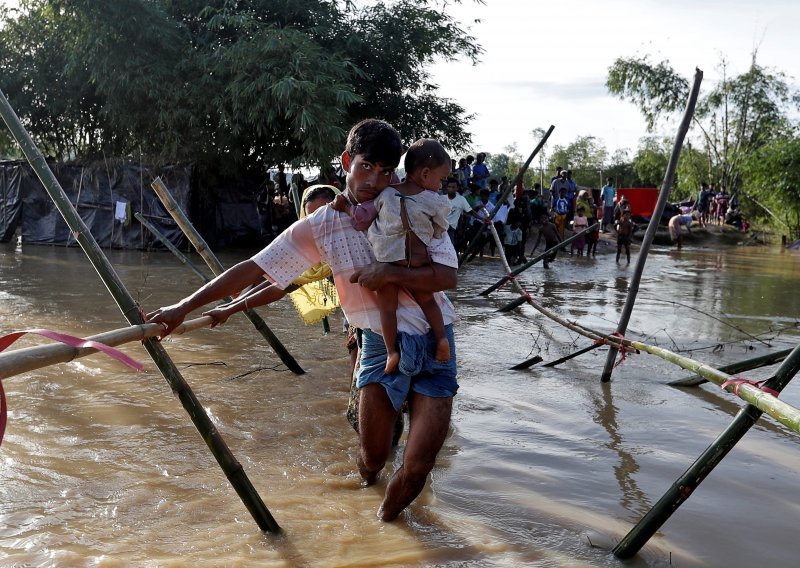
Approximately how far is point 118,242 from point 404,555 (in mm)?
14415

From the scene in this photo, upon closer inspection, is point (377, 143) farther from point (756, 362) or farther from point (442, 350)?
point (756, 362)

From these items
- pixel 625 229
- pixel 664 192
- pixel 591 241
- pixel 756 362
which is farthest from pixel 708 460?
pixel 591 241

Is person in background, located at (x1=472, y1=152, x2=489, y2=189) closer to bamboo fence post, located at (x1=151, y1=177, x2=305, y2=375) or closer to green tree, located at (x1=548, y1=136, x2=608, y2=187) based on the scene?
bamboo fence post, located at (x1=151, y1=177, x2=305, y2=375)

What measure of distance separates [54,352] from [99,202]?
1493 centimetres

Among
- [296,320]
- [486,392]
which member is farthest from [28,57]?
[486,392]

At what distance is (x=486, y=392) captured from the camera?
505 centimetres

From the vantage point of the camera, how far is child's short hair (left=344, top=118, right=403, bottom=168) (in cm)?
265

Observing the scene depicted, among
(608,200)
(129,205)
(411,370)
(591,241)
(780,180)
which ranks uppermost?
(780,180)

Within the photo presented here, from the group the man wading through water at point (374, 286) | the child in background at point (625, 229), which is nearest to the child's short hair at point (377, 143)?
the man wading through water at point (374, 286)

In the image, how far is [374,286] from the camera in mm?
2629

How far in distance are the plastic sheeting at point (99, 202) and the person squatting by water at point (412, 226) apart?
42.1 feet

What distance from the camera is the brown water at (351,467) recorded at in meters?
2.79

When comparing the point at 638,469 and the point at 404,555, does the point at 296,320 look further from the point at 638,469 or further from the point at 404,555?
the point at 404,555

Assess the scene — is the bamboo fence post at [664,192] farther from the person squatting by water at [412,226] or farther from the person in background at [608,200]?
the person in background at [608,200]
